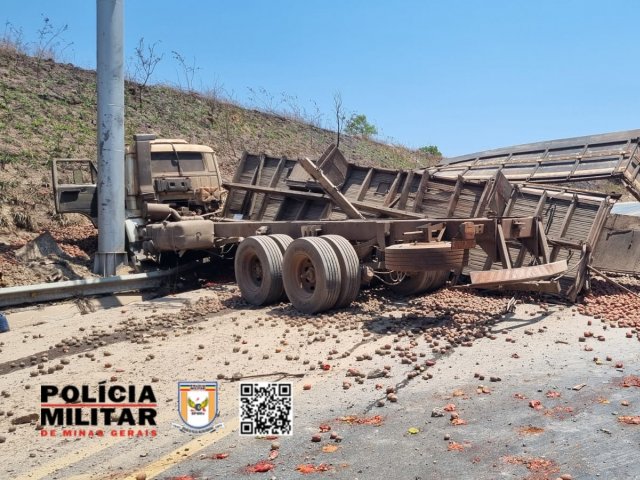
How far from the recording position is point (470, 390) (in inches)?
225

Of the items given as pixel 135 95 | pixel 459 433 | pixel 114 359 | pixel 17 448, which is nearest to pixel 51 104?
pixel 135 95

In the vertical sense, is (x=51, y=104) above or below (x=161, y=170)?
above

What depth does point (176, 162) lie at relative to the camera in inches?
527

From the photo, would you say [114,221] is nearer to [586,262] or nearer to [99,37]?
[99,37]

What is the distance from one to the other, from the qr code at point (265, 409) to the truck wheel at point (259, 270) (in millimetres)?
3669

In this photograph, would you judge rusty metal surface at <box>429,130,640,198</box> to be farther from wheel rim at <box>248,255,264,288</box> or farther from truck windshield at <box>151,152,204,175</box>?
truck windshield at <box>151,152,204,175</box>

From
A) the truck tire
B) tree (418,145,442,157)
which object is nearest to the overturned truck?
the truck tire

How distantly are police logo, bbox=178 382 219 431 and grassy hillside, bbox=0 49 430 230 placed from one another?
10.7 meters

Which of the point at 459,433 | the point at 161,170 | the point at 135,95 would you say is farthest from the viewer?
the point at 135,95

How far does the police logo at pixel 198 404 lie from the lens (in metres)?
5.18

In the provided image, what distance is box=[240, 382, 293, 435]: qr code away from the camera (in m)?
4.91

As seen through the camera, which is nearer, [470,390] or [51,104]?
[470,390]

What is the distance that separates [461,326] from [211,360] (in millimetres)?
3048

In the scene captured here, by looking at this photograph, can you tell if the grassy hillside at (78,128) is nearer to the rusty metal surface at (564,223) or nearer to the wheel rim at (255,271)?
the wheel rim at (255,271)
